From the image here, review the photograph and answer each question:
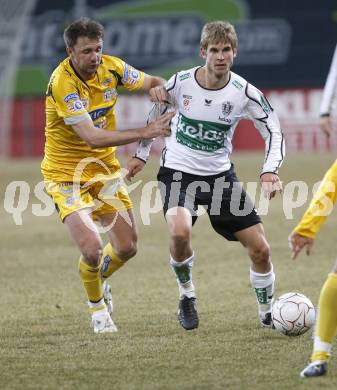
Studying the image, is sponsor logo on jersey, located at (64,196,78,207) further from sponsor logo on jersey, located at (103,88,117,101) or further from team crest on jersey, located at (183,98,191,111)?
team crest on jersey, located at (183,98,191,111)

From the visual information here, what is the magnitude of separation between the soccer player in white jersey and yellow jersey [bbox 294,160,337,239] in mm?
1733

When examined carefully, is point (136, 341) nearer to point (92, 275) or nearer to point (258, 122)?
point (92, 275)

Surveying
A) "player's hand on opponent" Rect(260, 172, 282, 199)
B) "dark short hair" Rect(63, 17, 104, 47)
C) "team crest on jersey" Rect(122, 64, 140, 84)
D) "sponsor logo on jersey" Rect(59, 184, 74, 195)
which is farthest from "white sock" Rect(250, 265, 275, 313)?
"dark short hair" Rect(63, 17, 104, 47)

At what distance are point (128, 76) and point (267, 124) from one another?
118 cm

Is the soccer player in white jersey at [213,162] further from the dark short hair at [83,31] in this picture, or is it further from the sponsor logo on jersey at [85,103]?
the dark short hair at [83,31]

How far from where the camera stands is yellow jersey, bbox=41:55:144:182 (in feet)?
24.3

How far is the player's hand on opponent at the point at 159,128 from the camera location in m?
7.08

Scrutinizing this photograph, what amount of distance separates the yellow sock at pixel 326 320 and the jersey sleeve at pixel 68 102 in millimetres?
2547

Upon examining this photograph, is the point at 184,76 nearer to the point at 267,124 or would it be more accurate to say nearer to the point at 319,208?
the point at 267,124

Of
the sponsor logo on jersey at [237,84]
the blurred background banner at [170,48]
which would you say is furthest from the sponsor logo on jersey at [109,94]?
the blurred background banner at [170,48]

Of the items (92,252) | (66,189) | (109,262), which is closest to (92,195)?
(66,189)

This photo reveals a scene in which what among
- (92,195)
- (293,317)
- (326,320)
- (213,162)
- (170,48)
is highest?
(326,320)

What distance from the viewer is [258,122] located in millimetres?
7480

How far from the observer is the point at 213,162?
24.8 feet
